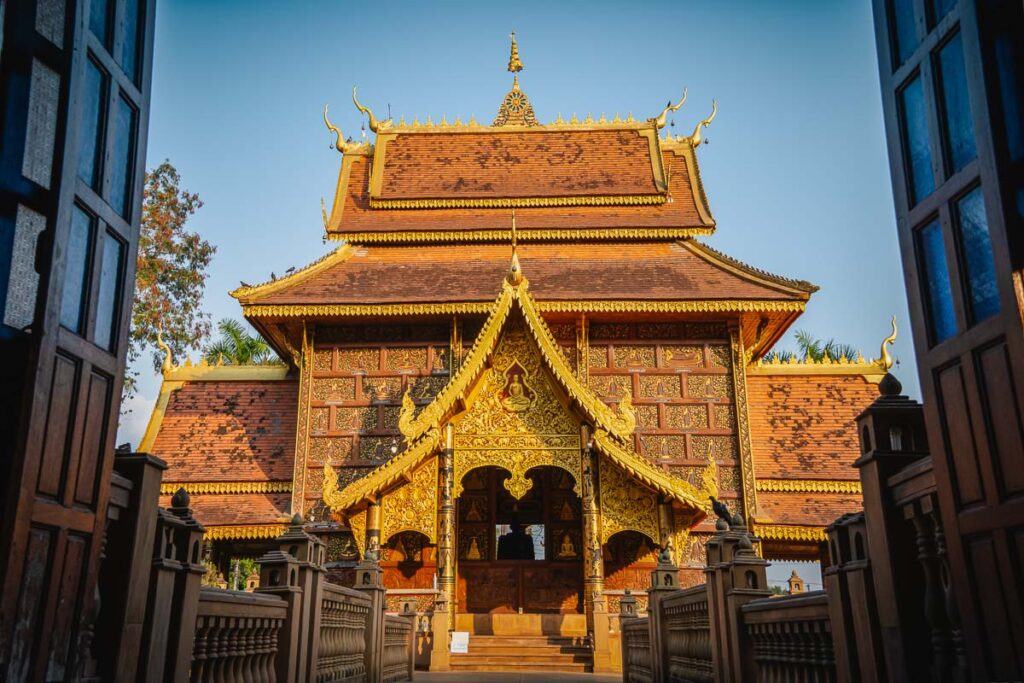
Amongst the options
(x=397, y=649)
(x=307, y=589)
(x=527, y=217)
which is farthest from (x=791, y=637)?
(x=527, y=217)

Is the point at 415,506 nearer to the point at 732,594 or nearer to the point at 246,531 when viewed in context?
the point at 246,531

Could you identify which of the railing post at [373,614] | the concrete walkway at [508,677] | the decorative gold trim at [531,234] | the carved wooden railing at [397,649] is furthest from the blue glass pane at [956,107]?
the decorative gold trim at [531,234]

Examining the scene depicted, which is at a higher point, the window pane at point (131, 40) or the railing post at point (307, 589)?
the window pane at point (131, 40)

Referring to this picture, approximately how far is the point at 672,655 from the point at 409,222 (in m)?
12.8

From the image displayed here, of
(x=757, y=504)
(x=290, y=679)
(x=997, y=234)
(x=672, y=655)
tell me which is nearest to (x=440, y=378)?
(x=757, y=504)

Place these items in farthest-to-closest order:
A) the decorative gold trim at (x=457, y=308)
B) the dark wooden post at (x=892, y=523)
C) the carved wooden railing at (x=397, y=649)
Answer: the decorative gold trim at (x=457, y=308), the carved wooden railing at (x=397, y=649), the dark wooden post at (x=892, y=523)

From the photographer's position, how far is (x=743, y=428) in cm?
1641

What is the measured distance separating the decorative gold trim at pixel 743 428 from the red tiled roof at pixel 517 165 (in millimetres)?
4455

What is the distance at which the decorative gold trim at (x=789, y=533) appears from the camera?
609 inches

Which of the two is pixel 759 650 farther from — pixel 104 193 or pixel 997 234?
pixel 104 193

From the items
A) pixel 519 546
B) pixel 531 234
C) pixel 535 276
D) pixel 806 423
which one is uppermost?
pixel 531 234

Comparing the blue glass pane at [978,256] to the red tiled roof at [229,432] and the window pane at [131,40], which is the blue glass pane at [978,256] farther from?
the red tiled roof at [229,432]

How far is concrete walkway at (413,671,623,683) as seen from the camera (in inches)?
449

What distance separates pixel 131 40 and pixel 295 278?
42.2 ft
